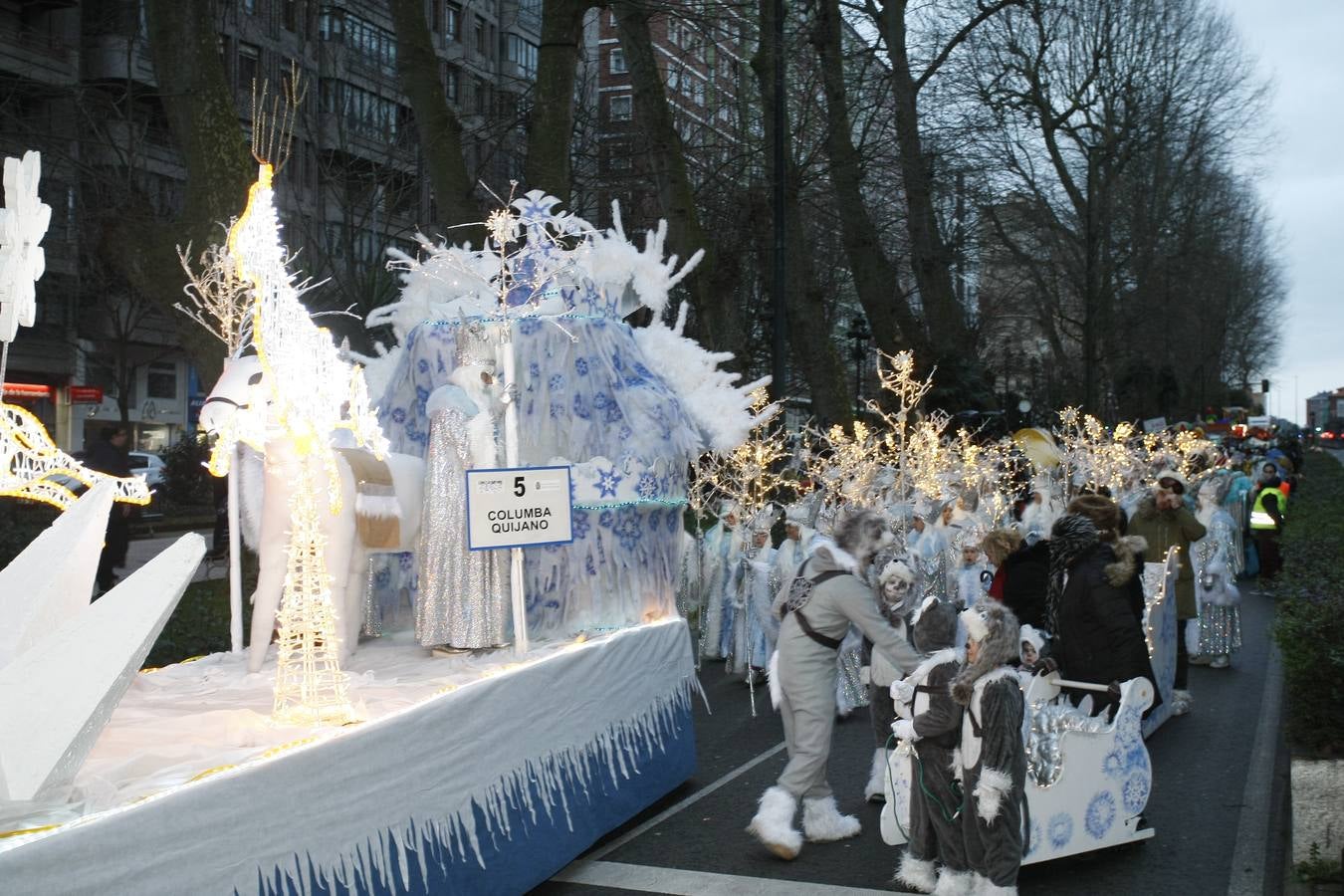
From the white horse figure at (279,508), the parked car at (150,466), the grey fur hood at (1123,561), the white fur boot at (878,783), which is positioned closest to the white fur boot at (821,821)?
the white fur boot at (878,783)

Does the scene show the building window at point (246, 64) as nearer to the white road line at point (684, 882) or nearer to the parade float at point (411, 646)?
the parade float at point (411, 646)

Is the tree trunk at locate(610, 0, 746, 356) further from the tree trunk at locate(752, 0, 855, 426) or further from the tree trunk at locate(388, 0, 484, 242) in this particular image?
the tree trunk at locate(752, 0, 855, 426)

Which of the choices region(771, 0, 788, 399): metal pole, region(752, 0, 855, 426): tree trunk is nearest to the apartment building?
region(771, 0, 788, 399): metal pole

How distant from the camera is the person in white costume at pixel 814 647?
6.44m

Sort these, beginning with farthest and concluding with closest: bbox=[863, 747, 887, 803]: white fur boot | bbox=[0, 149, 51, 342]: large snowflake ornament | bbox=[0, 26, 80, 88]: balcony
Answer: bbox=[0, 26, 80, 88]: balcony → bbox=[863, 747, 887, 803]: white fur boot → bbox=[0, 149, 51, 342]: large snowflake ornament

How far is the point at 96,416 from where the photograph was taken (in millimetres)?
37781

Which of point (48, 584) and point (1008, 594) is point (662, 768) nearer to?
point (1008, 594)

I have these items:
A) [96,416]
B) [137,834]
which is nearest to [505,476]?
[137,834]

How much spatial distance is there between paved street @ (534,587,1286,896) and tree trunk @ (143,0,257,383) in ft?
18.6

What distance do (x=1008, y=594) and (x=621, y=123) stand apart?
17.4 meters

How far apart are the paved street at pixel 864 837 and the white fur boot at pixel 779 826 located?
0.10 meters

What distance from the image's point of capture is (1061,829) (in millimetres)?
6266

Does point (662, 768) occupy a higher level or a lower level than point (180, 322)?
lower

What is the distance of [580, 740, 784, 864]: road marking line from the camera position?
22.3ft
